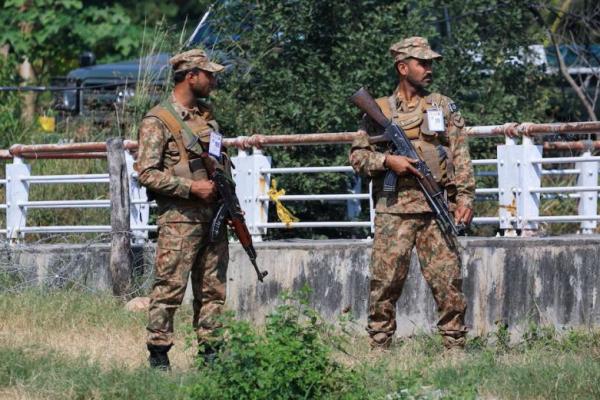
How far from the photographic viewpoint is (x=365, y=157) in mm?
8328

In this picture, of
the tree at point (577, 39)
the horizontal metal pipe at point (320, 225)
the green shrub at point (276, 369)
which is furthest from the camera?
the tree at point (577, 39)

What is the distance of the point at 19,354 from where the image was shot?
7.92m

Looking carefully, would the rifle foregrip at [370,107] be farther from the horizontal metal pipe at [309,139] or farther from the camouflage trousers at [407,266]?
the camouflage trousers at [407,266]

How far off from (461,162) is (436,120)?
314mm

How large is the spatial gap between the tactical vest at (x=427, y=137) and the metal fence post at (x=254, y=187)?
2.27 m

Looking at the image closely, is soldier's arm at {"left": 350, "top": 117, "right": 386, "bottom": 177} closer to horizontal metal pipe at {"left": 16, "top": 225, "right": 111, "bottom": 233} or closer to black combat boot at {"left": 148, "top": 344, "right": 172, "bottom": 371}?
black combat boot at {"left": 148, "top": 344, "right": 172, "bottom": 371}

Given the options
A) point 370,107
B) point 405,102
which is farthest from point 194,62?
point 405,102

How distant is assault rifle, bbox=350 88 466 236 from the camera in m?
8.16

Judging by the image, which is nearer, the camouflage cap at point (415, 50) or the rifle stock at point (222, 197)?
the rifle stock at point (222, 197)

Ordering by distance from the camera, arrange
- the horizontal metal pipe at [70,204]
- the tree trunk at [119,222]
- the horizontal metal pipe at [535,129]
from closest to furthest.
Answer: the horizontal metal pipe at [535,129]
the tree trunk at [119,222]
the horizontal metal pipe at [70,204]

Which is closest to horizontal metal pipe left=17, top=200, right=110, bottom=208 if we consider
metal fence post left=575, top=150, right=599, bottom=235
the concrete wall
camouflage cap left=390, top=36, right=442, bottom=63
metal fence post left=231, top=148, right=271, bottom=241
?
metal fence post left=231, top=148, right=271, bottom=241

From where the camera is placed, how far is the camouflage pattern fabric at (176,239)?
7.79 metres

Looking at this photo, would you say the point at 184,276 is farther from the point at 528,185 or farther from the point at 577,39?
the point at 577,39

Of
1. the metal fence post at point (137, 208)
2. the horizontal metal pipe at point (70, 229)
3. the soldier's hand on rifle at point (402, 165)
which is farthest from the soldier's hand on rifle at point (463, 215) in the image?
the horizontal metal pipe at point (70, 229)
